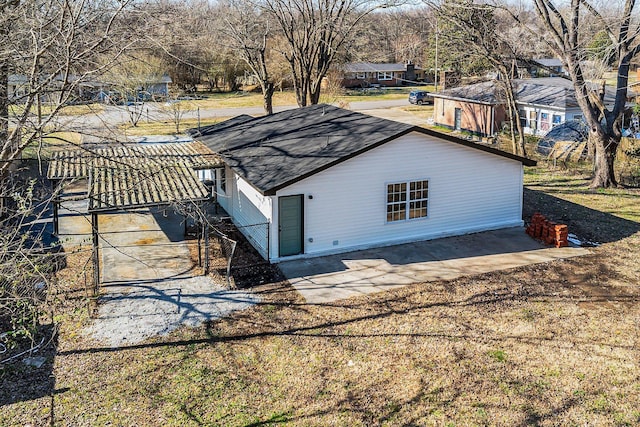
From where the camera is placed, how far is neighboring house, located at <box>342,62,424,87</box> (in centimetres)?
6906

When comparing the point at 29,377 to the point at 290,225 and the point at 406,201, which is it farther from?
the point at 406,201

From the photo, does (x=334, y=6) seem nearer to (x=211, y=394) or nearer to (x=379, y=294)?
(x=379, y=294)

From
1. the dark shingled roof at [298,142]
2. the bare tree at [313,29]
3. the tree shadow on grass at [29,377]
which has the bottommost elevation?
the tree shadow on grass at [29,377]

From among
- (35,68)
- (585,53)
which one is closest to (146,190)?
(35,68)

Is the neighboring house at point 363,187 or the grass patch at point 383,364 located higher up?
the neighboring house at point 363,187

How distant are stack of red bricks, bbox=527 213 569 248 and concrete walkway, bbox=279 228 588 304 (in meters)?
0.24

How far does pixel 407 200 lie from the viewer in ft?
53.3

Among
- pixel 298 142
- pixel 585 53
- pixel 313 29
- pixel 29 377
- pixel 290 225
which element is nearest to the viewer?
pixel 29 377

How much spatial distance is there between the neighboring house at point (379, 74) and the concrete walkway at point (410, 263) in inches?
2099

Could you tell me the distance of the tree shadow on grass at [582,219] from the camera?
17188 mm

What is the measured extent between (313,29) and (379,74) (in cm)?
3913

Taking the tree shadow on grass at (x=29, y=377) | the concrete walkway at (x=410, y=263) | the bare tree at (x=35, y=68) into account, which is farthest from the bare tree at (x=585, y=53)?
the tree shadow on grass at (x=29, y=377)

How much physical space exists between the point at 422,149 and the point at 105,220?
1076 cm

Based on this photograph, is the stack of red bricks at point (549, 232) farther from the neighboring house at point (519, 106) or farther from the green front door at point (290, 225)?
the neighboring house at point (519, 106)
